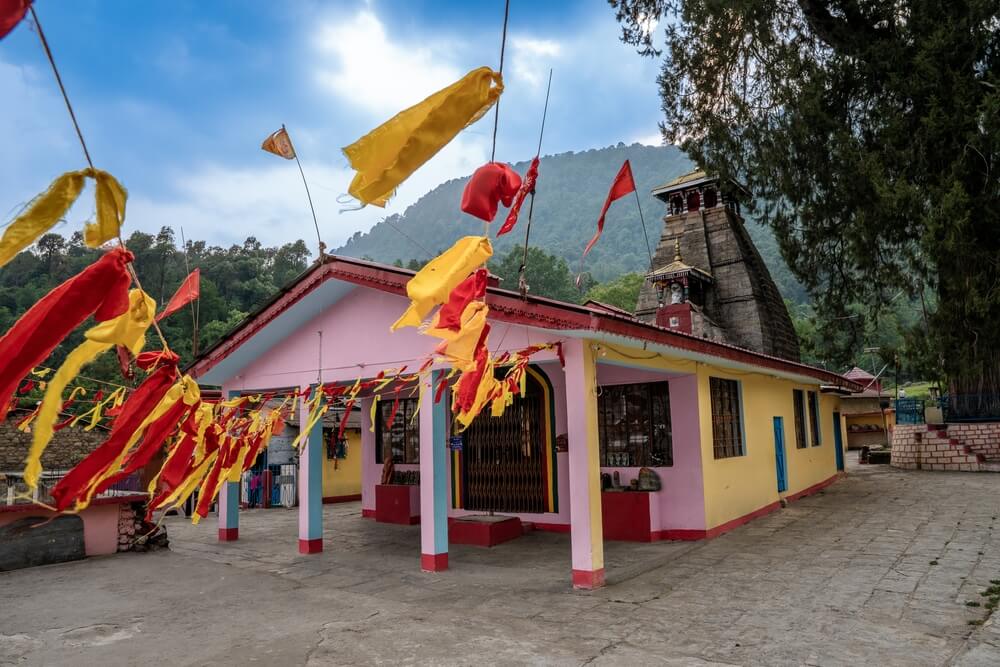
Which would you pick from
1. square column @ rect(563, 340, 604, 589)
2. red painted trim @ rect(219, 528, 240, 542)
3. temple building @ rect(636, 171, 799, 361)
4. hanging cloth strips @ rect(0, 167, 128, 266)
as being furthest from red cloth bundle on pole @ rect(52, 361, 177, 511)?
temple building @ rect(636, 171, 799, 361)

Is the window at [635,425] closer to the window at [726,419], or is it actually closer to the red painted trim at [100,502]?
the window at [726,419]

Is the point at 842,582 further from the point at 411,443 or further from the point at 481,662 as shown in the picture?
the point at 411,443

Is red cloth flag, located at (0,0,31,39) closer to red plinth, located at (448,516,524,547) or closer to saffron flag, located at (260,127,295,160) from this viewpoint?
saffron flag, located at (260,127,295,160)

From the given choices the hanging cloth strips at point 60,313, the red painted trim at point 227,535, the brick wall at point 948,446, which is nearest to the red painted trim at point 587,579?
the hanging cloth strips at point 60,313

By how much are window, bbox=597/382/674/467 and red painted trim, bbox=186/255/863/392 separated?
1431 millimetres

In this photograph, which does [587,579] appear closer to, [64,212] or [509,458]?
[509,458]

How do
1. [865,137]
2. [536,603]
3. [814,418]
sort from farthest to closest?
1. [814,418]
2. [865,137]
3. [536,603]

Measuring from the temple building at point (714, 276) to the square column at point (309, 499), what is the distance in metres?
14.7

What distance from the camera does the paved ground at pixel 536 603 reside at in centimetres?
491

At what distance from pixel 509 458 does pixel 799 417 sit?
7.98 m

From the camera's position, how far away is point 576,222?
13700 centimetres

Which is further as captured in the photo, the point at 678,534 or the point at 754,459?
the point at 754,459

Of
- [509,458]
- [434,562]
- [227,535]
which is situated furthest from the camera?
[509,458]

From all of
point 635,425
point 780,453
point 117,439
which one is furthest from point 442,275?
point 780,453
